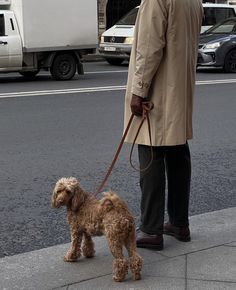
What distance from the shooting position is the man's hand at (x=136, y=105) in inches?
156

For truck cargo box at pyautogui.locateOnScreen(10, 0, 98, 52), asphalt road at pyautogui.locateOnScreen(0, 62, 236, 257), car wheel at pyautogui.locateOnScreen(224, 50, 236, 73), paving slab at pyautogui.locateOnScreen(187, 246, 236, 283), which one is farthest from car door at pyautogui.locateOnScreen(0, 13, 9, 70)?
paving slab at pyautogui.locateOnScreen(187, 246, 236, 283)

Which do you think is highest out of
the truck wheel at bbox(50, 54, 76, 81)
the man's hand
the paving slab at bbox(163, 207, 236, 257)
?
the man's hand

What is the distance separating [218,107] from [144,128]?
24.6ft

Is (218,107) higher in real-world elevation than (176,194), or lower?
lower

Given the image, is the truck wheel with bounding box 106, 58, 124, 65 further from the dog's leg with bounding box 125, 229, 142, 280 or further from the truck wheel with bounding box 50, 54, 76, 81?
the dog's leg with bounding box 125, 229, 142, 280

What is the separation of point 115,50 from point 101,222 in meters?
16.8

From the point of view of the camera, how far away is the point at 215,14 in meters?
22.0

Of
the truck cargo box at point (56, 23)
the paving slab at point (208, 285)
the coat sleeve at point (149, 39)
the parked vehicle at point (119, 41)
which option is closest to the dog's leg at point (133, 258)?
the paving slab at point (208, 285)

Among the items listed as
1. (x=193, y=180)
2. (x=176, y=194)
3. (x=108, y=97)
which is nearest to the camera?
(x=176, y=194)

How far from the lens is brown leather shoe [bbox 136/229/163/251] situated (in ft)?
13.9

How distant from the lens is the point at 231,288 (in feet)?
11.9

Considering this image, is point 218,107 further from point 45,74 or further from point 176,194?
point 45,74

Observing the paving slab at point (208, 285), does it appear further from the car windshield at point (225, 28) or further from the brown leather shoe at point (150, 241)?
the car windshield at point (225, 28)

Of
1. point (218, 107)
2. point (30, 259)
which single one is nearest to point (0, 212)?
point (30, 259)
